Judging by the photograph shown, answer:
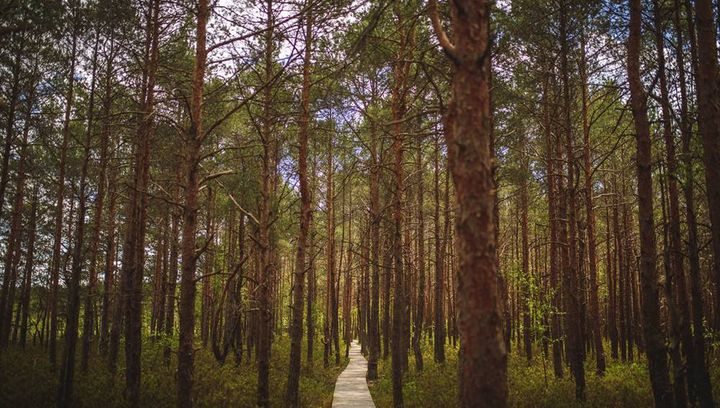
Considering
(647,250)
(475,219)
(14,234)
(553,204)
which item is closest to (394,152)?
(647,250)

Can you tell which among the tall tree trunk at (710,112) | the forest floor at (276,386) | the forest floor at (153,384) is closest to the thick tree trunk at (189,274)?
the forest floor at (276,386)

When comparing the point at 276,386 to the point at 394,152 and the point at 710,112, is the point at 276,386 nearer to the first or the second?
the point at 394,152

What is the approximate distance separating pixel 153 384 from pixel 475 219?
37.5ft

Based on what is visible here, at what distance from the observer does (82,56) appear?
1205cm

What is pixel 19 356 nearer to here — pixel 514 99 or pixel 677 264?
pixel 514 99

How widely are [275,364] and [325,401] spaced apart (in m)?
7.45

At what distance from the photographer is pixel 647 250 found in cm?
613

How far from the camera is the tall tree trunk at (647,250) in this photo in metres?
5.89

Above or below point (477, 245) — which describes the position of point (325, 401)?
below

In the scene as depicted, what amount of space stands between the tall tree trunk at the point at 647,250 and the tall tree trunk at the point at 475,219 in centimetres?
419

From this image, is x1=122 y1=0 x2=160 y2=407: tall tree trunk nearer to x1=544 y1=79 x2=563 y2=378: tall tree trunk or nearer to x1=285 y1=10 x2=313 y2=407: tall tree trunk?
x1=285 y1=10 x2=313 y2=407: tall tree trunk

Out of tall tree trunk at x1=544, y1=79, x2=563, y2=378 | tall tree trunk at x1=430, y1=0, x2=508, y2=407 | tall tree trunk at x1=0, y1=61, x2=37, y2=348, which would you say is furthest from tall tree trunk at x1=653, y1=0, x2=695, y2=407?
tall tree trunk at x1=0, y1=61, x2=37, y2=348

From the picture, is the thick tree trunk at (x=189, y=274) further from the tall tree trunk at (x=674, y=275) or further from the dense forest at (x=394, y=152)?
the tall tree trunk at (x=674, y=275)

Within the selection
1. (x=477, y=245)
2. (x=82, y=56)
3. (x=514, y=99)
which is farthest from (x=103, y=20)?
A: (x=477, y=245)
